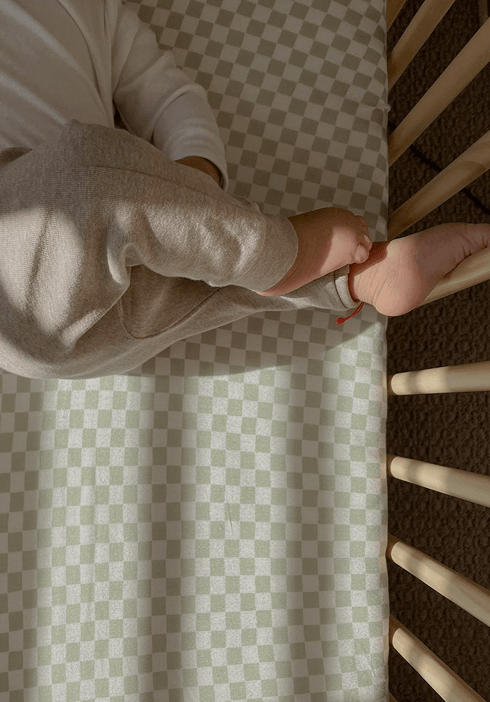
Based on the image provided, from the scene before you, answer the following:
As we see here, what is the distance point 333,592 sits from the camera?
83 cm

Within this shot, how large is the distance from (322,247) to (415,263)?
0.10 meters

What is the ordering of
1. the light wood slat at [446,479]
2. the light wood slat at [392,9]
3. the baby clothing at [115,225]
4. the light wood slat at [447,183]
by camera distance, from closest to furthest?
the baby clothing at [115,225]
the light wood slat at [446,479]
the light wood slat at [447,183]
the light wood slat at [392,9]

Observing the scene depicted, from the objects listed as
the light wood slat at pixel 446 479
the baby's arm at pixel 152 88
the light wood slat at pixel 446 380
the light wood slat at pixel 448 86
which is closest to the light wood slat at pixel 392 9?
the light wood slat at pixel 448 86

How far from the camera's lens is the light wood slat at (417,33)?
0.76m

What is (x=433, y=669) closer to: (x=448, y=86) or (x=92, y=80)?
(x=448, y=86)

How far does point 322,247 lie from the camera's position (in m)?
0.65

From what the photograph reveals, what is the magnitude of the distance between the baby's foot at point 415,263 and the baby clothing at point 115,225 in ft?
0.10

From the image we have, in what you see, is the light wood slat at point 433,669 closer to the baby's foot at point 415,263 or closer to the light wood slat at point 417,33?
the baby's foot at point 415,263

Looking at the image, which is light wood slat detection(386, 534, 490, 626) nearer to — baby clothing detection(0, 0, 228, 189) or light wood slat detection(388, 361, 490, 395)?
light wood slat detection(388, 361, 490, 395)

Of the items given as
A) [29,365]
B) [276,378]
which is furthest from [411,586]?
[29,365]

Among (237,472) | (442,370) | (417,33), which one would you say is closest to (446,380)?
(442,370)

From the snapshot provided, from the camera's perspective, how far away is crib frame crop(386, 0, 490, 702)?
624 millimetres

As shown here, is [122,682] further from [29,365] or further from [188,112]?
[188,112]

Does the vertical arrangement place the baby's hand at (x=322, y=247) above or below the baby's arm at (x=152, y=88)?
below
